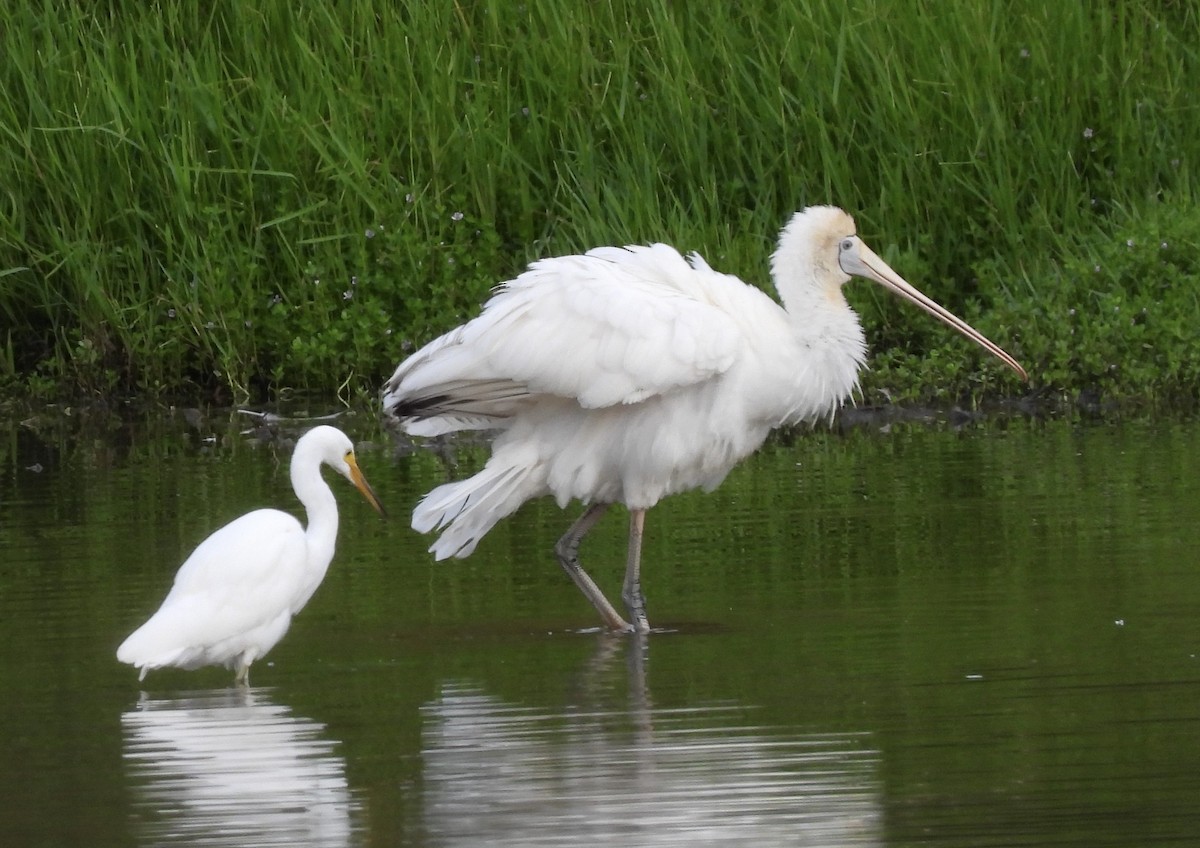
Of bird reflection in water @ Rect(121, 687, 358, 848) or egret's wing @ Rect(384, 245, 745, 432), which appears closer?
bird reflection in water @ Rect(121, 687, 358, 848)

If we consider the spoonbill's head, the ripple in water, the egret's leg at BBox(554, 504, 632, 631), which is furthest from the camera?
the spoonbill's head

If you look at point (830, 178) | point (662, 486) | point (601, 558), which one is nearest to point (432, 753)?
point (662, 486)

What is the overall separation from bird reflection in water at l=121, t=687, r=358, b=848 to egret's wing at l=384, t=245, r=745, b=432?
1.63m

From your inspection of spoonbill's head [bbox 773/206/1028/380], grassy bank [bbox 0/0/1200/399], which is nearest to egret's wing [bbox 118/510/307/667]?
spoonbill's head [bbox 773/206/1028/380]

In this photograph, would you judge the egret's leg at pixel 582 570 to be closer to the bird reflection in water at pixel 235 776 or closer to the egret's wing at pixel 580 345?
the egret's wing at pixel 580 345

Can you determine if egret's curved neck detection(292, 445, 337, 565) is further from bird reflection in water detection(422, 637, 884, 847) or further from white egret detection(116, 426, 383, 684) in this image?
bird reflection in water detection(422, 637, 884, 847)

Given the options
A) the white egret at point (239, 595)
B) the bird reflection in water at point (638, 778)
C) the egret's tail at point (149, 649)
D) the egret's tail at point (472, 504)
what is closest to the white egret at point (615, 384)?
the egret's tail at point (472, 504)

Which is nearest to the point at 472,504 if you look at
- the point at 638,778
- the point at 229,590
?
the point at 229,590

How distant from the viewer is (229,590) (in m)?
6.98

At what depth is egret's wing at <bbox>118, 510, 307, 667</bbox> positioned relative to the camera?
262 inches

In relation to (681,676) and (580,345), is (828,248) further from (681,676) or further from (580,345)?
(681,676)

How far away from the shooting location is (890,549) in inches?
329

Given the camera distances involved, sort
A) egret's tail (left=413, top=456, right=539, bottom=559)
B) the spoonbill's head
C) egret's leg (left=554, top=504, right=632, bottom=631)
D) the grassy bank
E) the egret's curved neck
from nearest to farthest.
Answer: the egret's curved neck
egret's leg (left=554, top=504, right=632, bottom=631)
egret's tail (left=413, top=456, right=539, bottom=559)
the spoonbill's head
the grassy bank

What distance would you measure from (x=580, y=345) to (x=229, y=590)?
150 cm
